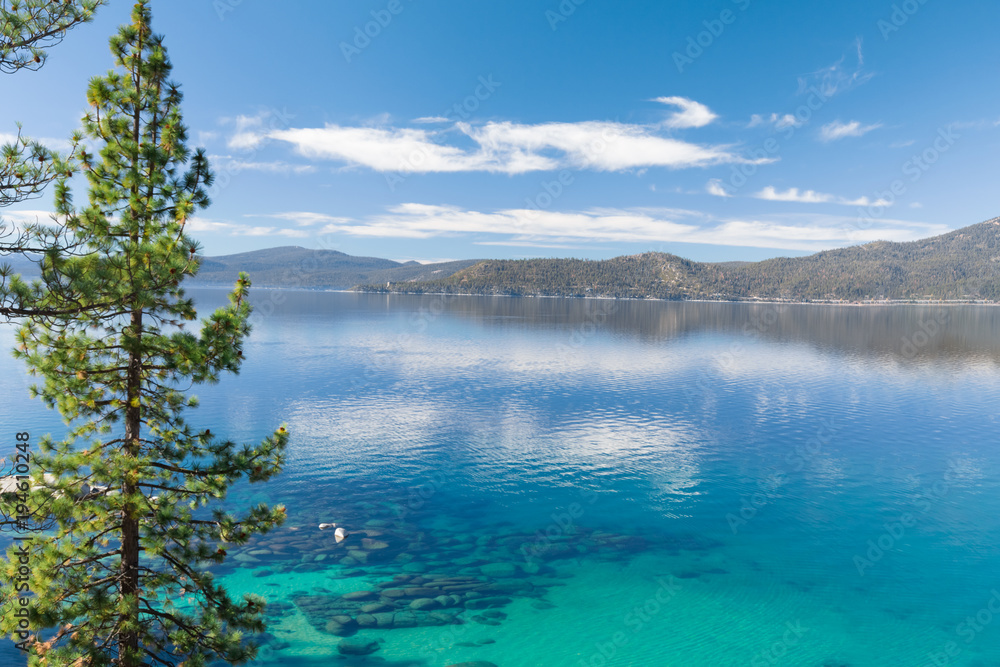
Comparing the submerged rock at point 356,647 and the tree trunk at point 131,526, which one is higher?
the tree trunk at point 131,526

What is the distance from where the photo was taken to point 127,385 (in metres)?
12.8

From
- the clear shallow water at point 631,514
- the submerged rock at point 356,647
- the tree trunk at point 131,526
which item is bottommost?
the submerged rock at point 356,647

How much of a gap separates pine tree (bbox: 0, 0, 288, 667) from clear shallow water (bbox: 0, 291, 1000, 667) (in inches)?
358

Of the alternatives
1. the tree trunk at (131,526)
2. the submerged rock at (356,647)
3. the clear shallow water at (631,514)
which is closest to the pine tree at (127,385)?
the tree trunk at (131,526)

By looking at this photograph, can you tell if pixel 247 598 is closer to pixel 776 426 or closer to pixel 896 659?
pixel 896 659

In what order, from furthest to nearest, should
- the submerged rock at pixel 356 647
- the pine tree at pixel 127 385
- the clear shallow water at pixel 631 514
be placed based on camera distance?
the clear shallow water at pixel 631 514, the submerged rock at pixel 356 647, the pine tree at pixel 127 385

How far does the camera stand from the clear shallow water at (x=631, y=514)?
2203 centimetres

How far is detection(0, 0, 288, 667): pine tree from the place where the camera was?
1110cm

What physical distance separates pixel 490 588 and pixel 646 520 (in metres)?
12.0

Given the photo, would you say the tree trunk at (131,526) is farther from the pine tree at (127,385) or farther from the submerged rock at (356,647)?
the submerged rock at (356,647)

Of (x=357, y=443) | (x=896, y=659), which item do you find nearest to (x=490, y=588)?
(x=896, y=659)

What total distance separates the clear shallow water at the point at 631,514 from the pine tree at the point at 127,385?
9096 millimetres

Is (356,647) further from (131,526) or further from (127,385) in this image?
(127,385)

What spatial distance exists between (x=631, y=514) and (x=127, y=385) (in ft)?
93.0
